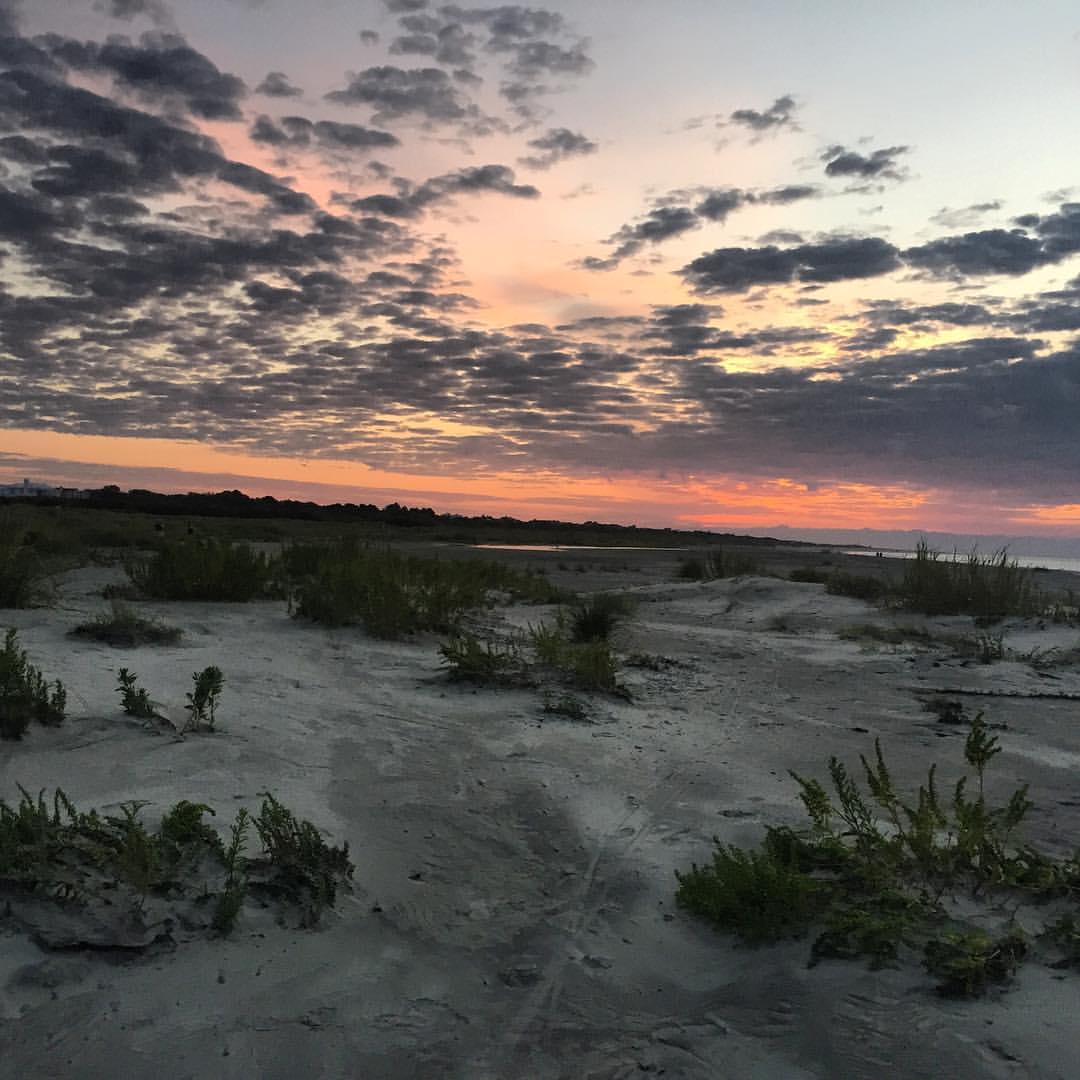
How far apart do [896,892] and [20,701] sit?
3.50m

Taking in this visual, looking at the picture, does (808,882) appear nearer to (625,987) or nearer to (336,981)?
(625,987)

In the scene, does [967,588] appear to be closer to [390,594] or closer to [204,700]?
[390,594]

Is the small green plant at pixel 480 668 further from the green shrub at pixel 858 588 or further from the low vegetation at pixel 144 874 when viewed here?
the green shrub at pixel 858 588

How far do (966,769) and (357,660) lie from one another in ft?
12.9

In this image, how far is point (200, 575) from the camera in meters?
8.23

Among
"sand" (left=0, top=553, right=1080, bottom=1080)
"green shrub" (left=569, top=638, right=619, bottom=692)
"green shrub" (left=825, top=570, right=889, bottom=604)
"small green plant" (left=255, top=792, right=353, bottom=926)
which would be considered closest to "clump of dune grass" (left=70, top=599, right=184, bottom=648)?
"sand" (left=0, top=553, right=1080, bottom=1080)

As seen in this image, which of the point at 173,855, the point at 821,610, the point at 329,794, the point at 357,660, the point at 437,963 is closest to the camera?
the point at 437,963

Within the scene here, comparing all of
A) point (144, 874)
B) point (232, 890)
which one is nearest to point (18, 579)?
point (144, 874)

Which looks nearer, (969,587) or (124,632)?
(124,632)

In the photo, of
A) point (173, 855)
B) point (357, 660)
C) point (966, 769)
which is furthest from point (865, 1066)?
point (357, 660)

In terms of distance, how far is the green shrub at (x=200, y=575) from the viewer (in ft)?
26.9

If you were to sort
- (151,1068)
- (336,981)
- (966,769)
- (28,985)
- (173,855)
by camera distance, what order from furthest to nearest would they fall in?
(966,769)
(173,855)
(336,981)
(28,985)
(151,1068)

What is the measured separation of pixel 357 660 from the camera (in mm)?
6199

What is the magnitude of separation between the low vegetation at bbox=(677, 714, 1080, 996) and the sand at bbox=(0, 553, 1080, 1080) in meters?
0.08
